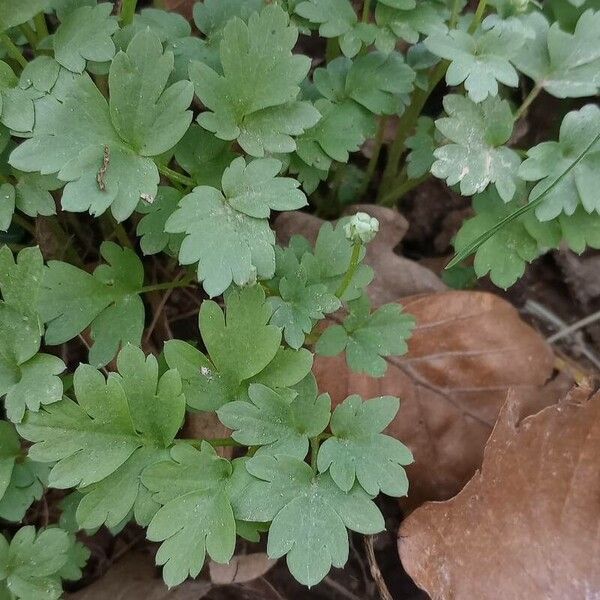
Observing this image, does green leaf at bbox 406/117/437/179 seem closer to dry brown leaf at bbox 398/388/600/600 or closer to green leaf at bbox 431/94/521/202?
green leaf at bbox 431/94/521/202

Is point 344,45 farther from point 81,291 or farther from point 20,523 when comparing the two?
point 20,523

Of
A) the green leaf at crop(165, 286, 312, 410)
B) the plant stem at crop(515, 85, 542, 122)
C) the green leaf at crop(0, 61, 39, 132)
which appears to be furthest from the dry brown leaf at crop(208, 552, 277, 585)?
the plant stem at crop(515, 85, 542, 122)

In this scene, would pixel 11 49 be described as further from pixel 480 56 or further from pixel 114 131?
pixel 480 56

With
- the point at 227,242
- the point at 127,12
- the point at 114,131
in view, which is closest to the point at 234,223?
the point at 227,242

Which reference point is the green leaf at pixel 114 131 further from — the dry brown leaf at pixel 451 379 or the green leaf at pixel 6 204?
the dry brown leaf at pixel 451 379

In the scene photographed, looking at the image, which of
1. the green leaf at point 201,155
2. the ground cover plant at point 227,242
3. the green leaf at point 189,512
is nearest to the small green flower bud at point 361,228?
the ground cover plant at point 227,242

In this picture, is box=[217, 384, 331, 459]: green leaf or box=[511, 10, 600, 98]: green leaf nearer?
box=[217, 384, 331, 459]: green leaf
